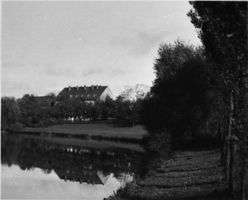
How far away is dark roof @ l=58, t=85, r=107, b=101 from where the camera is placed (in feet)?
509

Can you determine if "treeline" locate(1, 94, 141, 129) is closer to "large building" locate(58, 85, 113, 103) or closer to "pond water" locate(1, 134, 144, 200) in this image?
"pond water" locate(1, 134, 144, 200)

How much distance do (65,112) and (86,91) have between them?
41674mm

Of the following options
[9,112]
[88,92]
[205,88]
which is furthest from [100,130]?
[88,92]

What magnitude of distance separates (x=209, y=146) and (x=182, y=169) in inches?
819

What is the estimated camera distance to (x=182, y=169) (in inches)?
1064

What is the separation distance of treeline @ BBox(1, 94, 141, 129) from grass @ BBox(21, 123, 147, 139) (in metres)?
2.36

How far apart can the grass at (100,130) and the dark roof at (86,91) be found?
152 ft

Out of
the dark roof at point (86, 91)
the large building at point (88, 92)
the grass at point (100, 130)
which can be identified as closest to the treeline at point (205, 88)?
the grass at point (100, 130)

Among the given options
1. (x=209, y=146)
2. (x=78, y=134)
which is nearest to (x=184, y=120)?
(x=209, y=146)

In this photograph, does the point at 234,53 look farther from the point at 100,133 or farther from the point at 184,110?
the point at 100,133

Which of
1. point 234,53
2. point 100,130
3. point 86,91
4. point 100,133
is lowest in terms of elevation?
point 100,133

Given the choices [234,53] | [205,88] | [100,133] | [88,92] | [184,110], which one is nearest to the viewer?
[234,53]

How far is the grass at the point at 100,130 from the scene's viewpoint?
266ft

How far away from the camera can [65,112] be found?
11944cm
